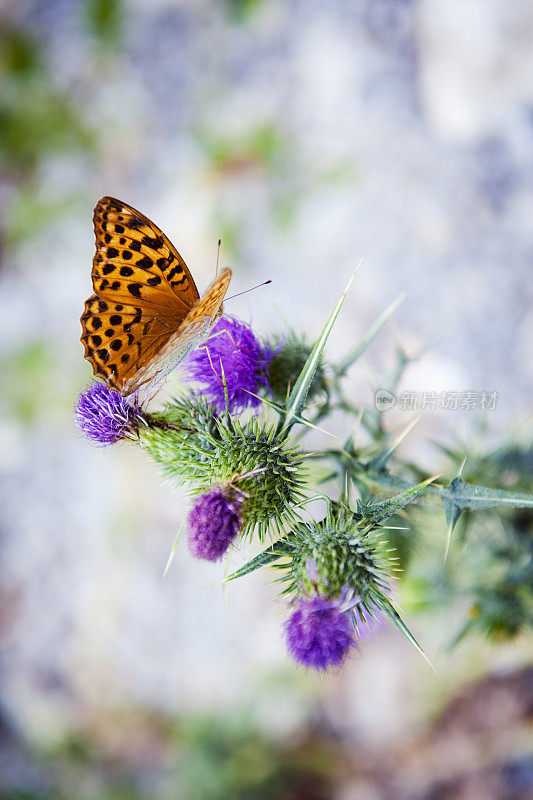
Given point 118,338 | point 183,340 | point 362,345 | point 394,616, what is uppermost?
point 362,345

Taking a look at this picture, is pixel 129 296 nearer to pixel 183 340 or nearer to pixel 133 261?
pixel 133 261

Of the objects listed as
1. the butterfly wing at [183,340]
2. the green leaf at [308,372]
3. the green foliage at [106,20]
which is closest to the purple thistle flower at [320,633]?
the green leaf at [308,372]

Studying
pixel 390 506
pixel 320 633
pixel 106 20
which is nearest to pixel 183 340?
pixel 390 506

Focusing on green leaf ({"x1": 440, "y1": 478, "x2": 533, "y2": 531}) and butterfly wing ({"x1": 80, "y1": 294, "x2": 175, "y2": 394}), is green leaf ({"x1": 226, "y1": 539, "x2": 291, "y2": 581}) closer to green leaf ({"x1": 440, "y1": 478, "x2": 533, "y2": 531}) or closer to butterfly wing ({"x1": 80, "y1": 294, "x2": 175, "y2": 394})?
green leaf ({"x1": 440, "y1": 478, "x2": 533, "y2": 531})

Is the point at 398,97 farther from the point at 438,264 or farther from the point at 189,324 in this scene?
the point at 189,324

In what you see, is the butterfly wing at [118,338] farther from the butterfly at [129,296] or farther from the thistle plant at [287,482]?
the thistle plant at [287,482]

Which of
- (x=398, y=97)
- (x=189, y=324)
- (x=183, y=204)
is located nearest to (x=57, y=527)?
(x=183, y=204)
